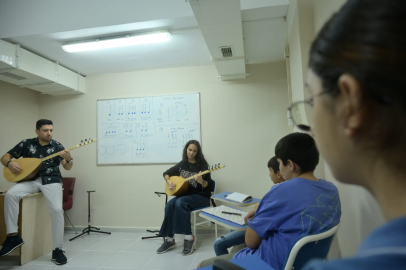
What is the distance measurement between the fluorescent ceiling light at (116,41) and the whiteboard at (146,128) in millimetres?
1169

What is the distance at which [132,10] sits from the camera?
2.59m

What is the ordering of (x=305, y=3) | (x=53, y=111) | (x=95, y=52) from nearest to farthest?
(x=305, y=3), (x=95, y=52), (x=53, y=111)

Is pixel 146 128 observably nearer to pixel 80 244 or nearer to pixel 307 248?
pixel 80 244

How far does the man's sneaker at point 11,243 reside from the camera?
2.62 m

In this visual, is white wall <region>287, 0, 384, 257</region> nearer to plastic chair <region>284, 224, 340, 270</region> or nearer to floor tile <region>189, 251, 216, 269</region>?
plastic chair <region>284, 224, 340, 270</region>

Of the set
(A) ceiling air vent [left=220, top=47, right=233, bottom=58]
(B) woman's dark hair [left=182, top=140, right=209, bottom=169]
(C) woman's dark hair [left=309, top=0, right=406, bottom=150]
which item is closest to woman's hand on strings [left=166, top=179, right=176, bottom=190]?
(B) woman's dark hair [left=182, top=140, right=209, bottom=169]

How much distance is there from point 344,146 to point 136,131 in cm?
389

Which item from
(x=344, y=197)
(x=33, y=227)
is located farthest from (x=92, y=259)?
(x=344, y=197)

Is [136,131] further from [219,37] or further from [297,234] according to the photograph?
[297,234]

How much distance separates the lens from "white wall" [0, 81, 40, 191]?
370 cm

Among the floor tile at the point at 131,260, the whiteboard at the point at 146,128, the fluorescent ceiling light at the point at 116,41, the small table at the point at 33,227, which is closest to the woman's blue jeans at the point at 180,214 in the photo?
the floor tile at the point at 131,260

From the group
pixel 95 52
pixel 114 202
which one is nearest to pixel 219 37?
pixel 95 52

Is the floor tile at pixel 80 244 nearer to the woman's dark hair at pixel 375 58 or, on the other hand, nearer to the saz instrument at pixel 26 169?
the saz instrument at pixel 26 169

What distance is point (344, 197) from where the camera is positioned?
1570 millimetres
